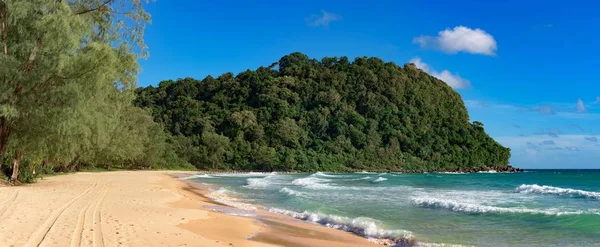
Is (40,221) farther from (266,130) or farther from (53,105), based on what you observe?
(266,130)

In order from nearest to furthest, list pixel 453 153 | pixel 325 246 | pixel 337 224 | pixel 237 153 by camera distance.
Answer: pixel 325 246 → pixel 337 224 → pixel 237 153 → pixel 453 153

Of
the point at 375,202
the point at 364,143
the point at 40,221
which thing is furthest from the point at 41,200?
the point at 364,143

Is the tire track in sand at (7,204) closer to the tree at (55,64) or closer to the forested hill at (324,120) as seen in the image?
the tree at (55,64)

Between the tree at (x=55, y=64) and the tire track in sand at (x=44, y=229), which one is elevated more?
the tree at (x=55, y=64)

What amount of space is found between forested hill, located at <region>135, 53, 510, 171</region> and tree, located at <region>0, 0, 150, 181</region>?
67.3m

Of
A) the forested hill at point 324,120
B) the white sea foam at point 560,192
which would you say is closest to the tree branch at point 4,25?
the white sea foam at point 560,192

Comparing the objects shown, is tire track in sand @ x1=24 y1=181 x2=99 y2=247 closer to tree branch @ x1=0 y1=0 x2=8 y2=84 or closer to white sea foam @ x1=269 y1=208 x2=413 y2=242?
white sea foam @ x1=269 y1=208 x2=413 y2=242

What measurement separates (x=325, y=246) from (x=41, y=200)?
9.70m

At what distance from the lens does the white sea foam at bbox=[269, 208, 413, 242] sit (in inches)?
474

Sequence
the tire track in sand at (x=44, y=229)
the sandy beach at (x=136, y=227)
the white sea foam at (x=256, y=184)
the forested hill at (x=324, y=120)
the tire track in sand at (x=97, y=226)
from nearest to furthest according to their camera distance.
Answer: the tire track in sand at (x=44, y=229) < the tire track in sand at (x=97, y=226) < the sandy beach at (x=136, y=227) < the white sea foam at (x=256, y=184) < the forested hill at (x=324, y=120)

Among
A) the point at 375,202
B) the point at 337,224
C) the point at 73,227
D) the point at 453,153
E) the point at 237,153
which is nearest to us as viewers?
the point at 73,227

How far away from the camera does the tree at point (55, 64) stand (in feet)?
54.3

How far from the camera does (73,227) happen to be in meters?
9.45

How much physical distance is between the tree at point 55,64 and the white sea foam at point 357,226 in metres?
9.50
